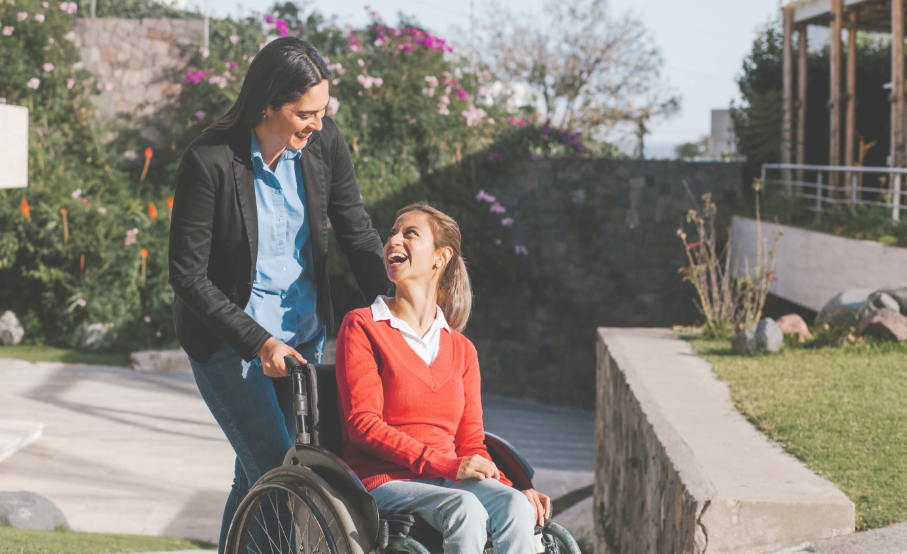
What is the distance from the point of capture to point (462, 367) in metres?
2.13

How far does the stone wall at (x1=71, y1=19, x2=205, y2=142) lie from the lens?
1020 centimetres

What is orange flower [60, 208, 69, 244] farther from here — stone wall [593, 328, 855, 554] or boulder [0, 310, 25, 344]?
stone wall [593, 328, 855, 554]

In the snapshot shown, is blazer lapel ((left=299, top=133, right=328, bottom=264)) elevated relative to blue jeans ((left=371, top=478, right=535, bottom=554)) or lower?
elevated

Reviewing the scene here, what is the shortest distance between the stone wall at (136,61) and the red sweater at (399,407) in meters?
9.05

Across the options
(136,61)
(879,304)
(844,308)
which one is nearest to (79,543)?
(879,304)

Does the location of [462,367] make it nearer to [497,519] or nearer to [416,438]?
[416,438]

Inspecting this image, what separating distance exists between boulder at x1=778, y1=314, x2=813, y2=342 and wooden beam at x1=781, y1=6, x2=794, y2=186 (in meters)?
5.49

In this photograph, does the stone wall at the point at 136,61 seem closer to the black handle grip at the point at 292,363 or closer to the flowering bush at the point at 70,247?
the flowering bush at the point at 70,247

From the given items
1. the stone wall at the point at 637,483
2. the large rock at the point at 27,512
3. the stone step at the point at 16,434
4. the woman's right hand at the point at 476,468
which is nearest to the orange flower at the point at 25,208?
the stone step at the point at 16,434

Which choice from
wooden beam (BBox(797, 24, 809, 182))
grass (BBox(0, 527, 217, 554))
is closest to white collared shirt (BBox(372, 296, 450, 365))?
grass (BBox(0, 527, 217, 554))

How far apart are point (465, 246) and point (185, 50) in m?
4.07

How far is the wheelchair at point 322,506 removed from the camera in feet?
5.80

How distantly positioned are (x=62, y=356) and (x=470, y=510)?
735cm

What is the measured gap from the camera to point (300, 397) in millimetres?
1882
